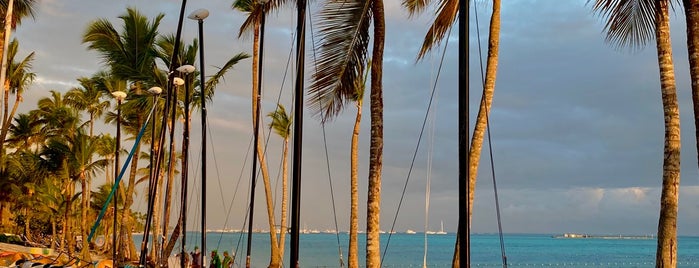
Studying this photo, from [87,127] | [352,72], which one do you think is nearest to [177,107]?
[352,72]

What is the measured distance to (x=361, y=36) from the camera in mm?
14820

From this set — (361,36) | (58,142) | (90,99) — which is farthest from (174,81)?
(90,99)

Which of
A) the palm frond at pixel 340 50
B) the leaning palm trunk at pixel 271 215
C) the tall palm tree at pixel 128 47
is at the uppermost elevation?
the tall palm tree at pixel 128 47

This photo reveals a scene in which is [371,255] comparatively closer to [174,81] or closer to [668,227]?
[668,227]

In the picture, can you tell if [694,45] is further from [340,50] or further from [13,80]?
[13,80]

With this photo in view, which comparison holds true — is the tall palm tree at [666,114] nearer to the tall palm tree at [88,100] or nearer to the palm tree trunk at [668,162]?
the palm tree trunk at [668,162]

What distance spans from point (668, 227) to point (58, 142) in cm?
3421

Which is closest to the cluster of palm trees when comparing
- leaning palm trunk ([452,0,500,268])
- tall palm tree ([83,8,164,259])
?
tall palm tree ([83,8,164,259])

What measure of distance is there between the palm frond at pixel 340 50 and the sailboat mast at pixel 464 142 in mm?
7171

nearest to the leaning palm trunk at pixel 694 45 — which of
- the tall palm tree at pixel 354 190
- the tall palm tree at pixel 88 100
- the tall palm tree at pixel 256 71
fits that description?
the tall palm tree at pixel 354 190

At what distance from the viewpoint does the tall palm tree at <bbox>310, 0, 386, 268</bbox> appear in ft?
47.3

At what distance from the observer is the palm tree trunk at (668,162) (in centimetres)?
1078

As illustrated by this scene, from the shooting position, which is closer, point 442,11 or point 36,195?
point 442,11

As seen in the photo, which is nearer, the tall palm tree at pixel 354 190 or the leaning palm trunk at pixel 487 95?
the leaning palm trunk at pixel 487 95
